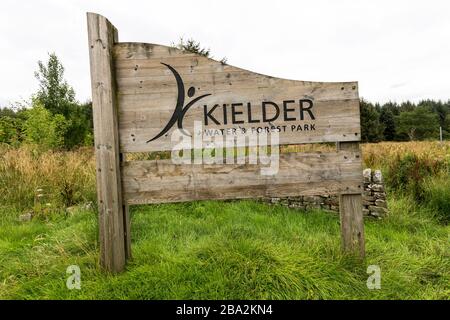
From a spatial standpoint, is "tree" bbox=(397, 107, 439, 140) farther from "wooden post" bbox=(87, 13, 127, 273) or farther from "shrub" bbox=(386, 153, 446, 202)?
"wooden post" bbox=(87, 13, 127, 273)

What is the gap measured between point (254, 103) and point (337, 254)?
65.7 inches

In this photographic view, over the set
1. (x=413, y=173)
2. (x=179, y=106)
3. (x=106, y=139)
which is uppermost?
(x=179, y=106)

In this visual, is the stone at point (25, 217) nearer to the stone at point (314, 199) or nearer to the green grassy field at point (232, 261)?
the green grassy field at point (232, 261)

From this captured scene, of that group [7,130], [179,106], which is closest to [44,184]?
[179,106]

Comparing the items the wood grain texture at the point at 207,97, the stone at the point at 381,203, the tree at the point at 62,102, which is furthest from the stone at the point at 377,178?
the tree at the point at 62,102

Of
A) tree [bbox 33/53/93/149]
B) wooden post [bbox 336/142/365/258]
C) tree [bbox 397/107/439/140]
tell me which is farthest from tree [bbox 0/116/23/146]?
tree [bbox 397/107/439/140]

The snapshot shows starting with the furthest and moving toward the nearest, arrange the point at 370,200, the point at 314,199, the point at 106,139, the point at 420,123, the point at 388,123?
1. the point at 420,123
2. the point at 388,123
3. the point at 314,199
4. the point at 370,200
5. the point at 106,139

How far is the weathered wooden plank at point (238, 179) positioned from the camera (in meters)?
2.86

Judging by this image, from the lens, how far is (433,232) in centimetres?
393

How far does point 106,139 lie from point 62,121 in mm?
18039

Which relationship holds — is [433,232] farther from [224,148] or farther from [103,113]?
[103,113]

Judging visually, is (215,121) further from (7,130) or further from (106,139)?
(7,130)

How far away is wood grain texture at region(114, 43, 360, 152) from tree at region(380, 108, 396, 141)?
47.6m

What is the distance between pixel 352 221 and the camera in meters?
2.91
